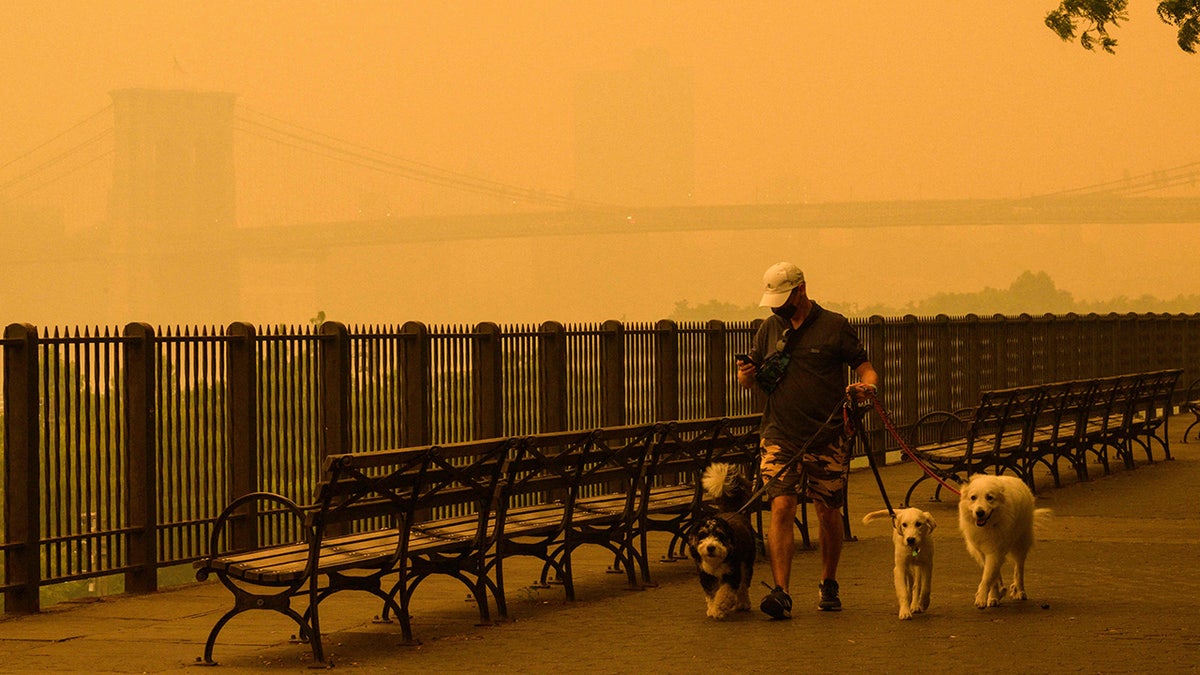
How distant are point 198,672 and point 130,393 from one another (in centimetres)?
342

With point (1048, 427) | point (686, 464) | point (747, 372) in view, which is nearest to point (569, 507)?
point (686, 464)

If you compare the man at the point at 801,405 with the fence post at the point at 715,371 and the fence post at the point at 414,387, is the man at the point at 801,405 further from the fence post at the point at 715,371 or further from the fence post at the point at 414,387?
the fence post at the point at 715,371

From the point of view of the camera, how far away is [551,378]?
614 inches

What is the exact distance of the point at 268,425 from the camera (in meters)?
12.1

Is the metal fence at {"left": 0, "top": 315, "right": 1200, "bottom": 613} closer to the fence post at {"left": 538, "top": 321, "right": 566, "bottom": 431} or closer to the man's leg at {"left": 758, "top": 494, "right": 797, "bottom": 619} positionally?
the fence post at {"left": 538, "top": 321, "right": 566, "bottom": 431}

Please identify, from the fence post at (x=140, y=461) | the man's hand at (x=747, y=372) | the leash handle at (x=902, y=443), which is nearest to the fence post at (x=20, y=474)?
the fence post at (x=140, y=461)

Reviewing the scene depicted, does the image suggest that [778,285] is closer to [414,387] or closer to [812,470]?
[812,470]

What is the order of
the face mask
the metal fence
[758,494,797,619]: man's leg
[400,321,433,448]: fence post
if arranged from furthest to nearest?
[400,321,433,448]: fence post
the metal fence
the face mask
[758,494,797,619]: man's leg

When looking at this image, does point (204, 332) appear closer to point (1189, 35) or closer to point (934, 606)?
point (934, 606)

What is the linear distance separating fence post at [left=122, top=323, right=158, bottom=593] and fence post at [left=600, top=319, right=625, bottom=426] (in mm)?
6185

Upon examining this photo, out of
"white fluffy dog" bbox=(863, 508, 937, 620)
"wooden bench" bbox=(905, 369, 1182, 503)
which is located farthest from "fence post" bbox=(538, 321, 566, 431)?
"white fluffy dog" bbox=(863, 508, 937, 620)

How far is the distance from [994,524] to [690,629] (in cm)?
175

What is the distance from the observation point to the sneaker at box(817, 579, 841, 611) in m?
9.52

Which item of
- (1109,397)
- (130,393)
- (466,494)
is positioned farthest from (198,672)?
(1109,397)
